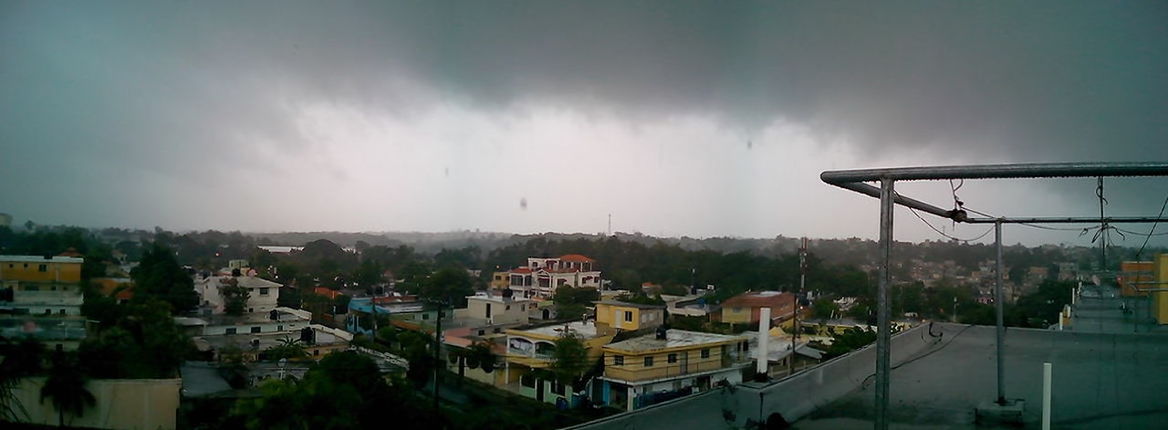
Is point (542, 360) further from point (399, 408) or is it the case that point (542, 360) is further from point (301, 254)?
point (301, 254)

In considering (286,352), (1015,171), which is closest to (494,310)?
(286,352)

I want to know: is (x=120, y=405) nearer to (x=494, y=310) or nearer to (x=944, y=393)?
(x=494, y=310)

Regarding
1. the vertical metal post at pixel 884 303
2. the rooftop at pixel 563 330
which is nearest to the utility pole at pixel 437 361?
the rooftop at pixel 563 330

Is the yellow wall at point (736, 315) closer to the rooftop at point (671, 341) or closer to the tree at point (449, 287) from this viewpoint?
the rooftop at point (671, 341)

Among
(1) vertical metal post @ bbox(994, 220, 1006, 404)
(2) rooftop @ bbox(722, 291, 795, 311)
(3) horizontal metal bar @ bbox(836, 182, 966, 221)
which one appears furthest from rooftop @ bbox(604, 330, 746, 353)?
(3) horizontal metal bar @ bbox(836, 182, 966, 221)

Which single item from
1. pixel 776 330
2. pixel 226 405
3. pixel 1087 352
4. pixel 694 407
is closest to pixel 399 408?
pixel 226 405

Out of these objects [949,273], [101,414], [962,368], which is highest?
[949,273]
